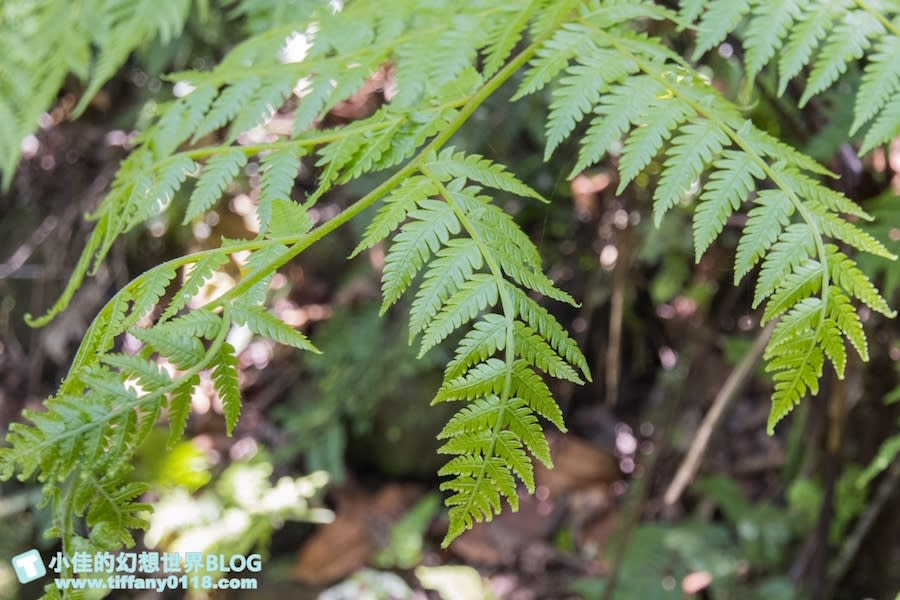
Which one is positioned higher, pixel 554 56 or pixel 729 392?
pixel 554 56

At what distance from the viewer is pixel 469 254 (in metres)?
0.74

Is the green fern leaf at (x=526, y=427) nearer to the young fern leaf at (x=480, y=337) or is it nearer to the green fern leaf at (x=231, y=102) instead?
the young fern leaf at (x=480, y=337)

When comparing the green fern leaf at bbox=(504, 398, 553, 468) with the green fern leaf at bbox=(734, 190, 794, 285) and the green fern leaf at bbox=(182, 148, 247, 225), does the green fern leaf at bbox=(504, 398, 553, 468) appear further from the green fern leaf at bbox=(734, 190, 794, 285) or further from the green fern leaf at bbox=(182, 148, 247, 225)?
the green fern leaf at bbox=(182, 148, 247, 225)

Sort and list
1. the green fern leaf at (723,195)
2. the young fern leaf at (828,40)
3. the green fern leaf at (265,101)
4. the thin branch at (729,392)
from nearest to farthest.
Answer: the green fern leaf at (723,195) < the young fern leaf at (828,40) < the green fern leaf at (265,101) < the thin branch at (729,392)

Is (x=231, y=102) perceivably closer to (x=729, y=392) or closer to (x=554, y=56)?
(x=554, y=56)

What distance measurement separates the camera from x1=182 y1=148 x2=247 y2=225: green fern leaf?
34.0 inches

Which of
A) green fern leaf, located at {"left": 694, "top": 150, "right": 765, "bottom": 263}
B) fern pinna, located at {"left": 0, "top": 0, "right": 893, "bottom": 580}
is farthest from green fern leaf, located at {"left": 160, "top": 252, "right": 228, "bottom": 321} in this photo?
green fern leaf, located at {"left": 694, "top": 150, "right": 765, "bottom": 263}

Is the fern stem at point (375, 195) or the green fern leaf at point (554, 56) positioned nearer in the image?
the fern stem at point (375, 195)

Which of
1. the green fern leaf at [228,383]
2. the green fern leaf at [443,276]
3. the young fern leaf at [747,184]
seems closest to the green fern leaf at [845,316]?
the young fern leaf at [747,184]

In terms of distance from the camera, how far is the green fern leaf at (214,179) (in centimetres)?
86

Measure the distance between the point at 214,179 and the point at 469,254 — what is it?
1.09ft

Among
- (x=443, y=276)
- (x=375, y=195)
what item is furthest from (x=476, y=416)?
(x=375, y=195)

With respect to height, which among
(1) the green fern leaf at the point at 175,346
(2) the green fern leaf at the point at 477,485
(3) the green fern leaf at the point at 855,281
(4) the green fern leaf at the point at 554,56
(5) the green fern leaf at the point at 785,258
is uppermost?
(4) the green fern leaf at the point at 554,56

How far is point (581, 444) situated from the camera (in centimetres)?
263
